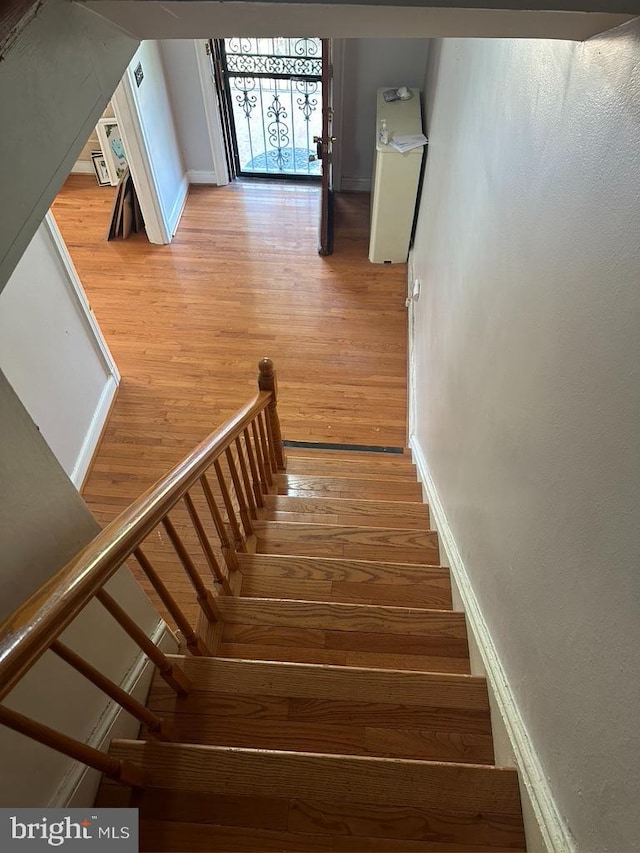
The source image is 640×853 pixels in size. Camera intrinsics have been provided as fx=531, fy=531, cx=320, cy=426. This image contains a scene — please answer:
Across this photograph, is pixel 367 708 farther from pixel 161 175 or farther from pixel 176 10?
pixel 161 175

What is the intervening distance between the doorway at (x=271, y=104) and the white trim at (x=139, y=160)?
1.09 metres

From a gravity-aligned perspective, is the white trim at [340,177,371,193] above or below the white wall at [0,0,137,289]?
below

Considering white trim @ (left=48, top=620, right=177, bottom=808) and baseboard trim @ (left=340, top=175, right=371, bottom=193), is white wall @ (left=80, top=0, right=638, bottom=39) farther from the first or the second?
baseboard trim @ (left=340, top=175, right=371, bottom=193)

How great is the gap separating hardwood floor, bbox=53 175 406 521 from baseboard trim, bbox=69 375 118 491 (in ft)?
0.17

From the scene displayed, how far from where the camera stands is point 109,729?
4.14 feet

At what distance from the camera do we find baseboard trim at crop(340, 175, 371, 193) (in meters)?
5.18

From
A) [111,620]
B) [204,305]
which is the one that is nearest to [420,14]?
[111,620]

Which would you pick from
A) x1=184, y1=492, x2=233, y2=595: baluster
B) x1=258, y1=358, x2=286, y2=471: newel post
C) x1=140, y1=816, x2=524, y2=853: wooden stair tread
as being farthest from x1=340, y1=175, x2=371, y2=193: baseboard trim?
x1=140, y1=816, x2=524, y2=853: wooden stair tread

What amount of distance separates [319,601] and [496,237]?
131 cm

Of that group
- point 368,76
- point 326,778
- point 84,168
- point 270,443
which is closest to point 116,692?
point 326,778

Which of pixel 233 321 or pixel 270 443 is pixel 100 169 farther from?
pixel 270 443

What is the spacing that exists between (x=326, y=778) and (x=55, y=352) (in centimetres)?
236

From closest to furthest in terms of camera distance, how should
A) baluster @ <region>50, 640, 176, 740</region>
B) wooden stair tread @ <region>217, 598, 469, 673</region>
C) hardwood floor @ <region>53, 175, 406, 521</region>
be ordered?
baluster @ <region>50, 640, 176, 740</region> < wooden stair tread @ <region>217, 598, 469, 673</region> < hardwood floor @ <region>53, 175, 406, 521</region>

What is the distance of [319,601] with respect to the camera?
1.84 metres
